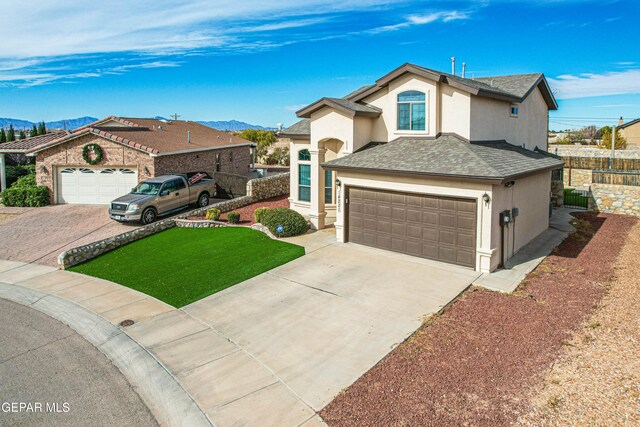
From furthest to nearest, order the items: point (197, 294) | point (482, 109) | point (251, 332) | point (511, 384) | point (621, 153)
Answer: point (621, 153)
point (482, 109)
point (197, 294)
point (251, 332)
point (511, 384)

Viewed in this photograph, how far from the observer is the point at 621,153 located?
124 ft

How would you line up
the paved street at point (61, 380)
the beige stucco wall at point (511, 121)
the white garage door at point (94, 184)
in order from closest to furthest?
the paved street at point (61, 380)
the beige stucco wall at point (511, 121)
the white garage door at point (94, 184)

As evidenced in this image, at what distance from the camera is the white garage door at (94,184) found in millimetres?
23391

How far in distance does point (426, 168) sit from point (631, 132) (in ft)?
172

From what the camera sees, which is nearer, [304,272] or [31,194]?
[304,272]

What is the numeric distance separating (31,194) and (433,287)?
72.5 feet

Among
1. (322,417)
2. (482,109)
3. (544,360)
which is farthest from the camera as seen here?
(482,109)

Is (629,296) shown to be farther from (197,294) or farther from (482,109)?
(197,294)

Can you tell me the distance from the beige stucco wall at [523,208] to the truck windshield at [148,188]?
569 inches

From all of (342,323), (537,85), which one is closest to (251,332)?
(342,323)

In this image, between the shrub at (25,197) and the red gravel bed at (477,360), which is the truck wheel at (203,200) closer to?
the shrub at (25,197)

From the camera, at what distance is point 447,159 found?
13.9m

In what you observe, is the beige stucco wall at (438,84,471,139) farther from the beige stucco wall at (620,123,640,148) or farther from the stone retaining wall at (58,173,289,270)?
the beige stucco wall at (620,123,640,148)

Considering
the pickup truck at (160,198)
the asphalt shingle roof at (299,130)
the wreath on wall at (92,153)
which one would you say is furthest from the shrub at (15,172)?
the asphalt shingle roof at (299,130)
